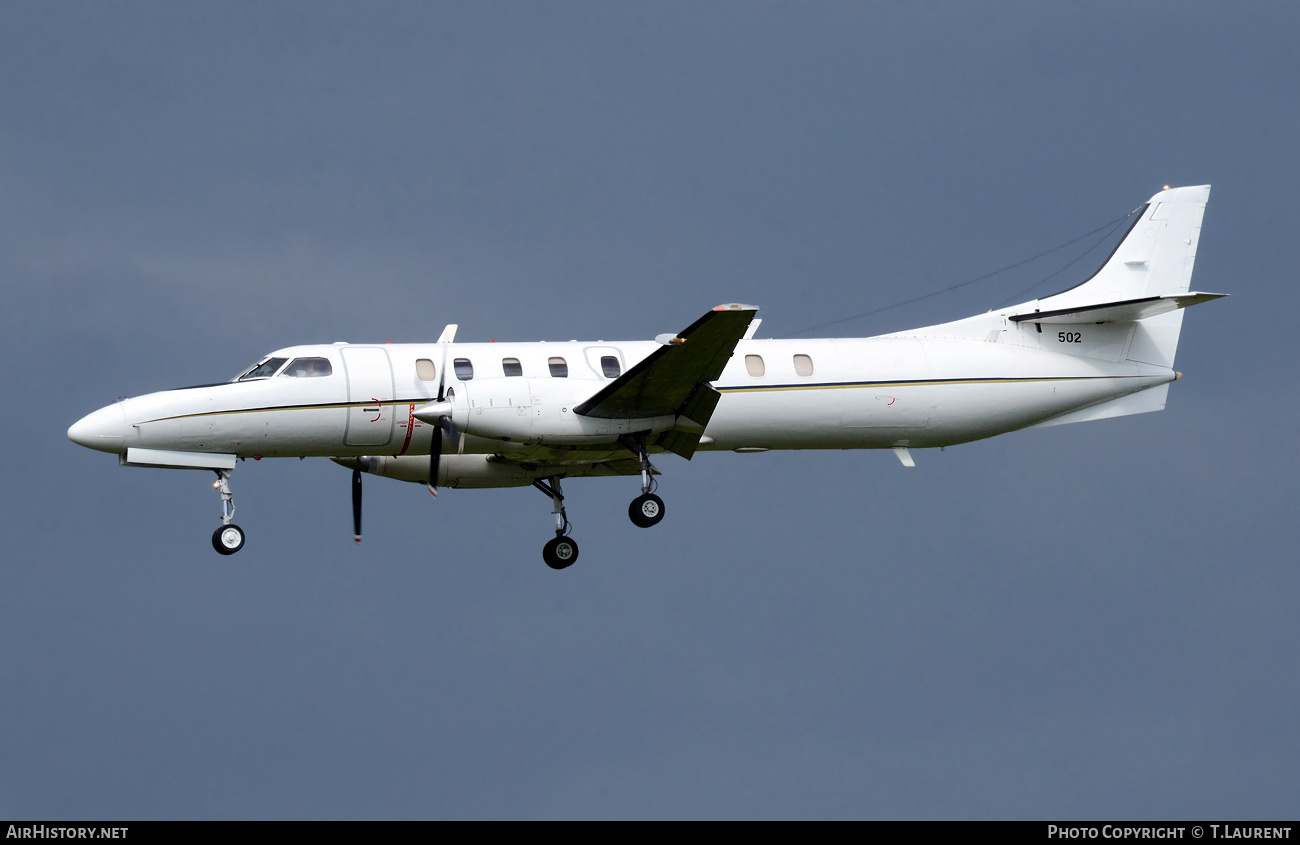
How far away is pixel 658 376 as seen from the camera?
2720 cm

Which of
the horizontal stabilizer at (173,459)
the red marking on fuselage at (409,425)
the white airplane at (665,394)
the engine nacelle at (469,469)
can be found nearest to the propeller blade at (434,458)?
the white airplane at (665,394)

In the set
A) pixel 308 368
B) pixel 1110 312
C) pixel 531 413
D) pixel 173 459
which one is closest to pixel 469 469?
pixel 308 368

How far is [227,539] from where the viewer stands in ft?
92.4

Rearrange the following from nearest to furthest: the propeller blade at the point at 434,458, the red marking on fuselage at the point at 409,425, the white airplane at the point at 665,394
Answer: the white airplane at the point at 665,394
the propeller blade at the point at 434,458
the red marking on fuselage at the point at 409,425

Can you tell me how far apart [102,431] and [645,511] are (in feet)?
28.6

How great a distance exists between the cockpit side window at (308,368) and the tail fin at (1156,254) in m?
13.5

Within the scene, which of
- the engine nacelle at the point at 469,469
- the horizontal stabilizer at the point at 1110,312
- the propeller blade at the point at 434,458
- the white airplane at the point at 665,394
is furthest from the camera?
the horizontal stabilizer at the point at 1110,312

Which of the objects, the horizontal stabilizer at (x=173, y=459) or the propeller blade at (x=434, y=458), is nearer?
the horizontal stabilizer at (x=173, y=459)

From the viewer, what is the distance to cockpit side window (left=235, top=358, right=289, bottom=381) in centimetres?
2839

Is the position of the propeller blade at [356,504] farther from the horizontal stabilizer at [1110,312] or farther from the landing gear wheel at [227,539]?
the horizontal stabilizer at [1110,312]

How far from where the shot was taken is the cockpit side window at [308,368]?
2831 centimetres

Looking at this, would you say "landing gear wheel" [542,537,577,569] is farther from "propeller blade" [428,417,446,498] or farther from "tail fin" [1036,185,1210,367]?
"tail fin" [1036,185,1210,367]

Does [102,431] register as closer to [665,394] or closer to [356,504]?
[356,504]
